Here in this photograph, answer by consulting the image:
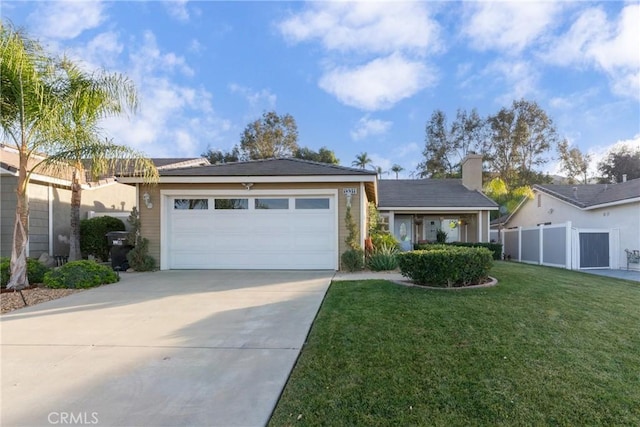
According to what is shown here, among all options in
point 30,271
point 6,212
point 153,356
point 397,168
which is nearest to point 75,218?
point 6,212

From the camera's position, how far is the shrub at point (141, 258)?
10.5 meters

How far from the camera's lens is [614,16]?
1021 centimetres

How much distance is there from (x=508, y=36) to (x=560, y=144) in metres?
24.8

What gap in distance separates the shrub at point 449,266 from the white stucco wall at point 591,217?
9.67 m

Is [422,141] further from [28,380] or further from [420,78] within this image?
[28,380]

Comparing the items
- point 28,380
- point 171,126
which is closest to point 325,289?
point 28,380

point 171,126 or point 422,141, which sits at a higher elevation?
point 422,141

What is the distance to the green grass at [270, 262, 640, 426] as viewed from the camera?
9.34 feet

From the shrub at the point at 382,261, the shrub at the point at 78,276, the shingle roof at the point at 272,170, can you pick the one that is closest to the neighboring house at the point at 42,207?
the shrub at the point at 78,276

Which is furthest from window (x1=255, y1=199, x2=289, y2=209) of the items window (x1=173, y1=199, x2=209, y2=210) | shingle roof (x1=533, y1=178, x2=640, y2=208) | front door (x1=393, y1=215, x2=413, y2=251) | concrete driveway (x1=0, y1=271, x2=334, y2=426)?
shingle roof (x1=533, y1=178, x2=640, y2=208)

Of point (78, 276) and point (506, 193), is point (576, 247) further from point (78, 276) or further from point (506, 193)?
point (78, 276)

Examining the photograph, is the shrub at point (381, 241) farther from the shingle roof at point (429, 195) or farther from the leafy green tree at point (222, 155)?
the leafy green tree at point (222, 155)

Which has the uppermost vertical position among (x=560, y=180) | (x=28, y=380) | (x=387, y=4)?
(x=387, y=4)

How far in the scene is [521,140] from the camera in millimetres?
30750
